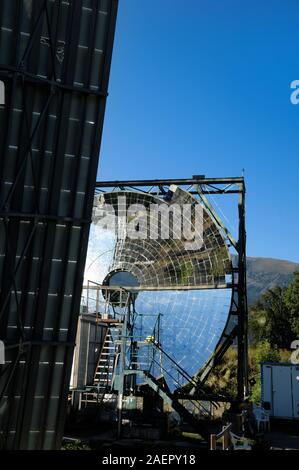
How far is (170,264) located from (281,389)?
786 cm

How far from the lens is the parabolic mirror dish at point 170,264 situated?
75.1ft

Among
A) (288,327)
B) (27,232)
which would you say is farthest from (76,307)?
(288,327)

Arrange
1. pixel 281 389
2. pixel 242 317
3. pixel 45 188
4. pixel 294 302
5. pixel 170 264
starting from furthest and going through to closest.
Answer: pixel 294 302 < pixel 170 264 < pixel 281 389 < pixel 242 317 < pixel 45 188

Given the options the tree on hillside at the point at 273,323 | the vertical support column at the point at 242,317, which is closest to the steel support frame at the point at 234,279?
the vertical support column at the point at 242,317

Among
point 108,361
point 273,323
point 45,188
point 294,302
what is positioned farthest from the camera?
point 273,323

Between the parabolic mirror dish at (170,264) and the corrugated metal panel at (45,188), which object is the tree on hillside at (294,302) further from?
the corrugated metal panel at (45,188)

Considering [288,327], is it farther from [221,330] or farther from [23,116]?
[23,116]

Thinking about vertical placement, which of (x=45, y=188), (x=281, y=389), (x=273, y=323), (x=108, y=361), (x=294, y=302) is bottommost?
(x=281, y=389)

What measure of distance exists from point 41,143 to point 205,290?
50.0ft

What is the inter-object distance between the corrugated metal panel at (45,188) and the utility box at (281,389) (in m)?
15.7

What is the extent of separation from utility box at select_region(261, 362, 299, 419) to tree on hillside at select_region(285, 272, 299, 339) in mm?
24626

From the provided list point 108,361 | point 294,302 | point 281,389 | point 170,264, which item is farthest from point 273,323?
point 108,361

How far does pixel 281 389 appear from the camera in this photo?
2339cm

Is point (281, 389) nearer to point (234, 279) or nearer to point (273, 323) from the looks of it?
point (234, 279)
